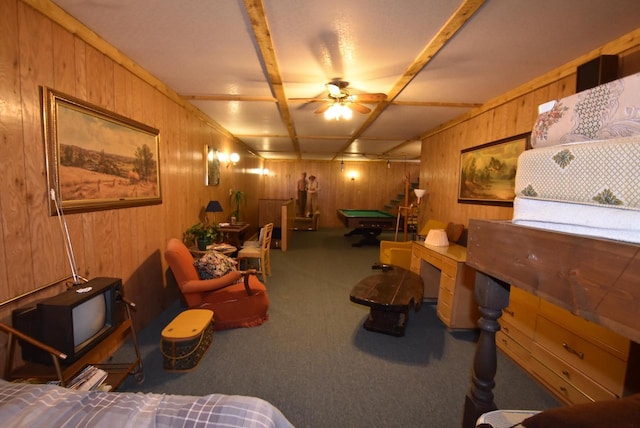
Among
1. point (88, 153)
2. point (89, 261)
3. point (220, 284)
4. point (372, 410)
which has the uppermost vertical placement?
point (88, 153)

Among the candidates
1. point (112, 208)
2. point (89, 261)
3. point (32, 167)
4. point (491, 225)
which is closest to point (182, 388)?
point (89, 261)

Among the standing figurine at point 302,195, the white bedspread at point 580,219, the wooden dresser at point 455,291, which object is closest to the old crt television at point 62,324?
the white bedspread at point 580,219

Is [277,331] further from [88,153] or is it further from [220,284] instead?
[88,153]

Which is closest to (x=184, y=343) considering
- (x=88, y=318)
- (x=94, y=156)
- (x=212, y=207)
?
(x=88, y=318)

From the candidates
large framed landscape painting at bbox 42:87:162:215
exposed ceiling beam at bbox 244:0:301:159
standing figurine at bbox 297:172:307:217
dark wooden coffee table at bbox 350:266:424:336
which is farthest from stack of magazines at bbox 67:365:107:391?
standing figurine at bbox 297:172:307:217

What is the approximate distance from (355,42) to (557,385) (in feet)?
9.87

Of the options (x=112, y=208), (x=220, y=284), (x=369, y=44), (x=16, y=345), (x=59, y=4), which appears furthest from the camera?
(x=220, y=284)

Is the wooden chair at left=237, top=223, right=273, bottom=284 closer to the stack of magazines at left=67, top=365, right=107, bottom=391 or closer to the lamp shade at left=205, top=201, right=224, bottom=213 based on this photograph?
the lamp shade at left=205, top=201, right=224, bottom=213

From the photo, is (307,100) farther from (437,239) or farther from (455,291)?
(455,291)

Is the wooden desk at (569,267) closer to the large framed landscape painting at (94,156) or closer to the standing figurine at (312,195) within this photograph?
the large framed landscape painting at (94,156)

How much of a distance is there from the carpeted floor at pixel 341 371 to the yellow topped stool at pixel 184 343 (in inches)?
3.3

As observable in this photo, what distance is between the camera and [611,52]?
198 cm

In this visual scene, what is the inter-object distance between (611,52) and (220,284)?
3815 millimetres

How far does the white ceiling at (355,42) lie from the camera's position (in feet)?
5.55
